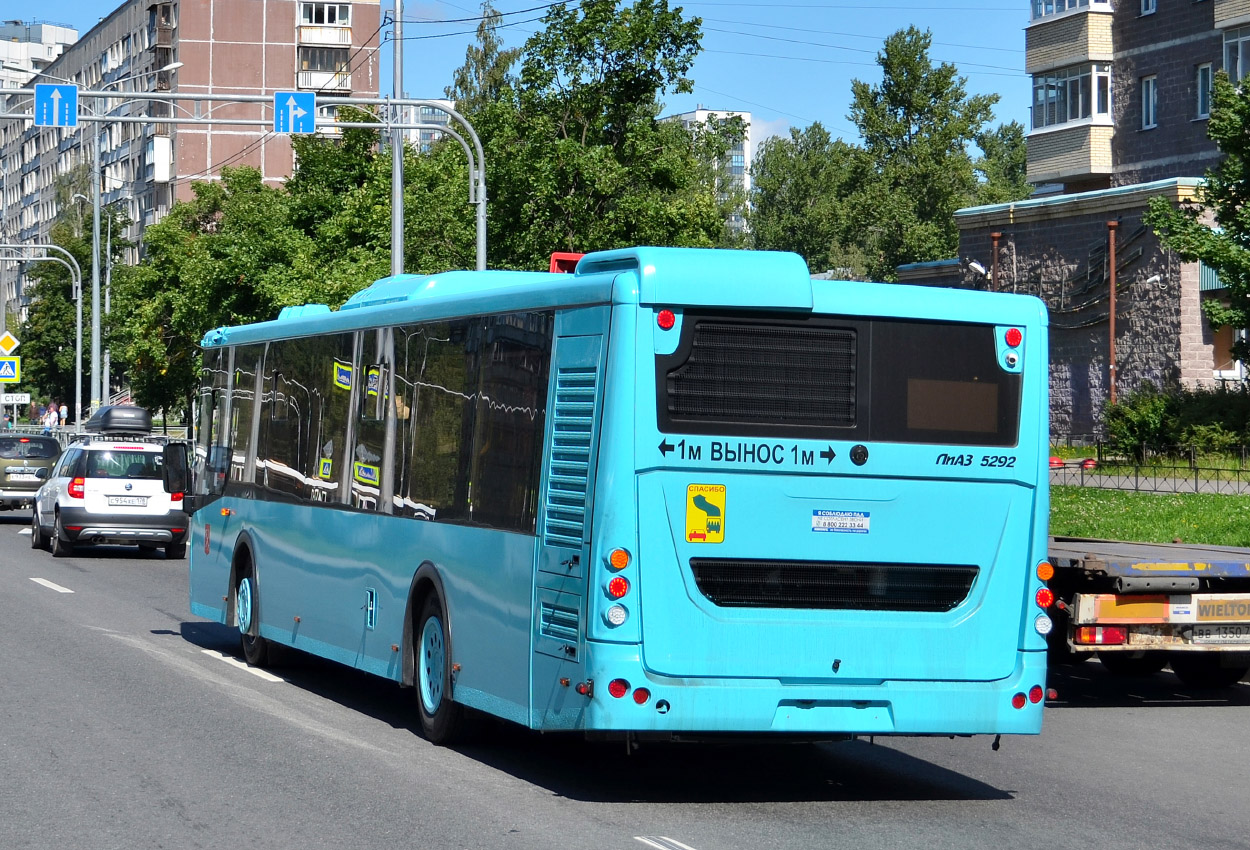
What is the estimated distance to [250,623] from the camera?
14977mm

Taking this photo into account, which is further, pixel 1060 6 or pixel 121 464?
pixel 1060 6

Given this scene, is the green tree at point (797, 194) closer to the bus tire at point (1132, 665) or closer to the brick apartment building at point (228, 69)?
the brick apartment building at point (228, 69)

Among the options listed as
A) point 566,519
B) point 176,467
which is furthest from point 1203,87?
point 566,519

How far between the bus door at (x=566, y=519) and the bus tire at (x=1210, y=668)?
651 centimetres

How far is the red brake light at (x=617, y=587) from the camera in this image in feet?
28.6

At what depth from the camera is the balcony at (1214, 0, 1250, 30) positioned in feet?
160

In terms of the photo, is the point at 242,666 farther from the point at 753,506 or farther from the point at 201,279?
the point at 201,279

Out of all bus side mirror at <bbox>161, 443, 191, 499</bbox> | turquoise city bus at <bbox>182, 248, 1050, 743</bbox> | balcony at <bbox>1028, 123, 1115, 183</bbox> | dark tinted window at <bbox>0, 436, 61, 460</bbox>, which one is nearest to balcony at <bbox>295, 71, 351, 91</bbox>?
balcony at <bbox>1028, 123, 1115, 183</bbox>

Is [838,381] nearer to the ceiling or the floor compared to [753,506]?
nearer to the ceiling

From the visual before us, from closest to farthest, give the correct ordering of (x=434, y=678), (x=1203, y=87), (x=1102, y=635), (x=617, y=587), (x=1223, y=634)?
1. (x=617, y=587)
2. (x=434, y=678)
3. (x=1102, y=635)
4. (x=1223, y=634)
5. (x=1203, y=87)

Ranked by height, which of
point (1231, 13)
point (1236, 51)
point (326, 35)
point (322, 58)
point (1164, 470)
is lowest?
point (1164, 470)

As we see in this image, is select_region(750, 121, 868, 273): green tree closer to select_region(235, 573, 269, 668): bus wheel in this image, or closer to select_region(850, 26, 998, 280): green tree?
select_region(850, 26, 998, 280): green tree

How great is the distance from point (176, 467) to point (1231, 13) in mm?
40077

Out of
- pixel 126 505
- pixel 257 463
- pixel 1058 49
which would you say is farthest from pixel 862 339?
pixel 1058 49
